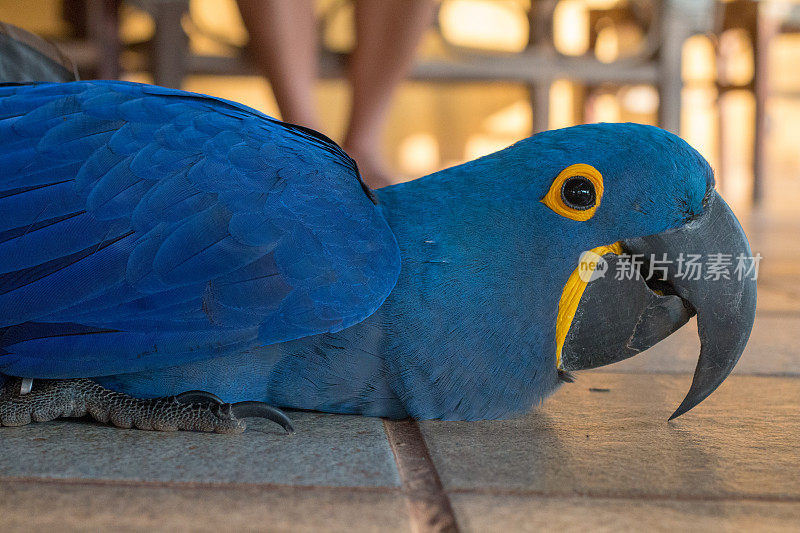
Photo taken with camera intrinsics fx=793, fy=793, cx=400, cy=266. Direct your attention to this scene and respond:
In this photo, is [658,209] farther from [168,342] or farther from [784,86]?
[784,86]

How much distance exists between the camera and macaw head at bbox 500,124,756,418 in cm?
81

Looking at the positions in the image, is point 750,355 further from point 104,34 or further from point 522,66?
point 104,34

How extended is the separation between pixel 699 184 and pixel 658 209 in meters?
0.05

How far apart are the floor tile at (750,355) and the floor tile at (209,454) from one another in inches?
20.9

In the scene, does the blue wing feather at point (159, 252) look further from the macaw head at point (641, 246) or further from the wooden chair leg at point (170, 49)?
the wooden chair leg at point (170, 49)

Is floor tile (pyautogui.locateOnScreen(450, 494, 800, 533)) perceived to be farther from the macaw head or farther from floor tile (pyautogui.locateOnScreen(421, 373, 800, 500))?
the macaw head

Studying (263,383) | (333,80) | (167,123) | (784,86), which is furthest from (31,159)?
(784,86)

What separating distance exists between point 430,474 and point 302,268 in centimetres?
23

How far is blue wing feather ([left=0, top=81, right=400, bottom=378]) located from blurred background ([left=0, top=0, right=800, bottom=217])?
6.00ft

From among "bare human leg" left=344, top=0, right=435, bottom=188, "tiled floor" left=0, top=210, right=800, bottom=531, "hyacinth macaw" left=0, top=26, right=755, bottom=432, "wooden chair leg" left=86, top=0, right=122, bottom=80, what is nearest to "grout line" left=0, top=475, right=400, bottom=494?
"tiled floor" left=0, top=210, right=800, bottom=531

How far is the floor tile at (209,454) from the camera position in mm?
Answer: 675

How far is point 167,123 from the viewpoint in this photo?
0.81 m

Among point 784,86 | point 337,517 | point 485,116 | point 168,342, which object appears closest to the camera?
point 337,517

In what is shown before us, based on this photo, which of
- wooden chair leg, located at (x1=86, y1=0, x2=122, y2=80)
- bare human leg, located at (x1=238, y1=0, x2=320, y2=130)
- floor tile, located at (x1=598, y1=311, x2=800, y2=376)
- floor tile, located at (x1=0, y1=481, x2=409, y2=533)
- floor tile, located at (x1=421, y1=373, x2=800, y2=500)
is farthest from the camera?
wooden chair leg, located at (x1=86, y1=0, x2=122, y2=80)
